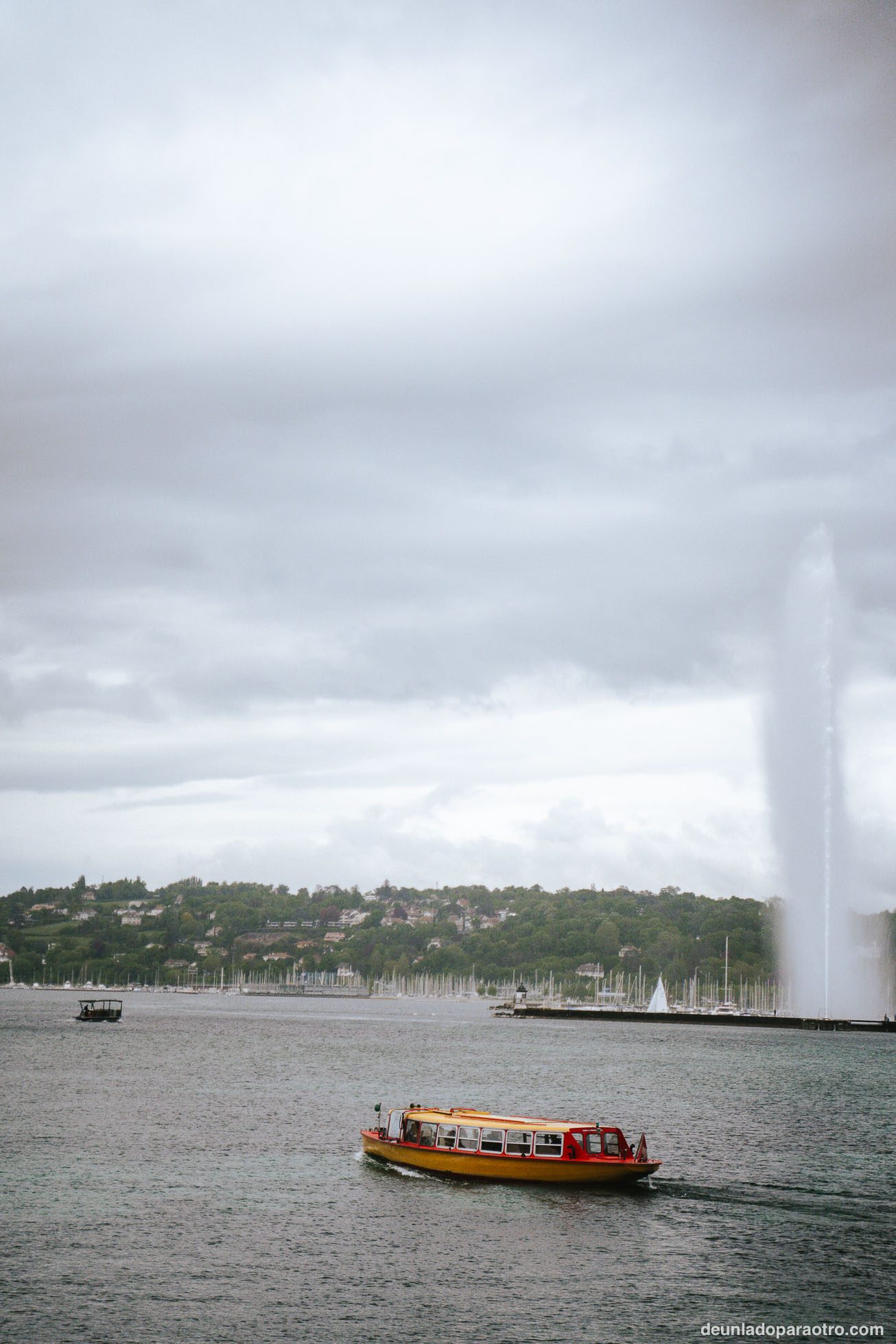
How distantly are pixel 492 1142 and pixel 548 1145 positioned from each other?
8.73 ft

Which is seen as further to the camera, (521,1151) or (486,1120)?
(486,1120)

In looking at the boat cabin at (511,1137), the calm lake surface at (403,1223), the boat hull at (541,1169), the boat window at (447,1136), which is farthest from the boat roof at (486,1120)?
the calm lake surface at (403,1223)

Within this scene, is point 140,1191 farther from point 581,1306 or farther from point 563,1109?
point 563,1109

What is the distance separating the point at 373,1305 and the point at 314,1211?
13139 millimetres

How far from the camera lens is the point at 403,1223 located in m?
51.9

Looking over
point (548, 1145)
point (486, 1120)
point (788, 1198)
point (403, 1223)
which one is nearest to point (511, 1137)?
point (548, 1145)

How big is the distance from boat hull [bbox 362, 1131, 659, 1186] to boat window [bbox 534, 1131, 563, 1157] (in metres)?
0.28

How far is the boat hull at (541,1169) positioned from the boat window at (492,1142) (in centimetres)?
38

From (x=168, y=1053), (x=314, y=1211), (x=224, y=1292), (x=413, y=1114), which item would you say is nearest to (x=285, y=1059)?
(x=168, y=1053)

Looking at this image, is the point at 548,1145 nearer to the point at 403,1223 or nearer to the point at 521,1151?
the point at 521,1151

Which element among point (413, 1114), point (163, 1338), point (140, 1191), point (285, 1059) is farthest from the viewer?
point (285, 1059)

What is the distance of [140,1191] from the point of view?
5756 cm

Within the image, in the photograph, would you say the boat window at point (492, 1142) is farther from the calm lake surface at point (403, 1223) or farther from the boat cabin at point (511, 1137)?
the calm lake surface at point (403, 1223)

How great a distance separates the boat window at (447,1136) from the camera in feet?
200
